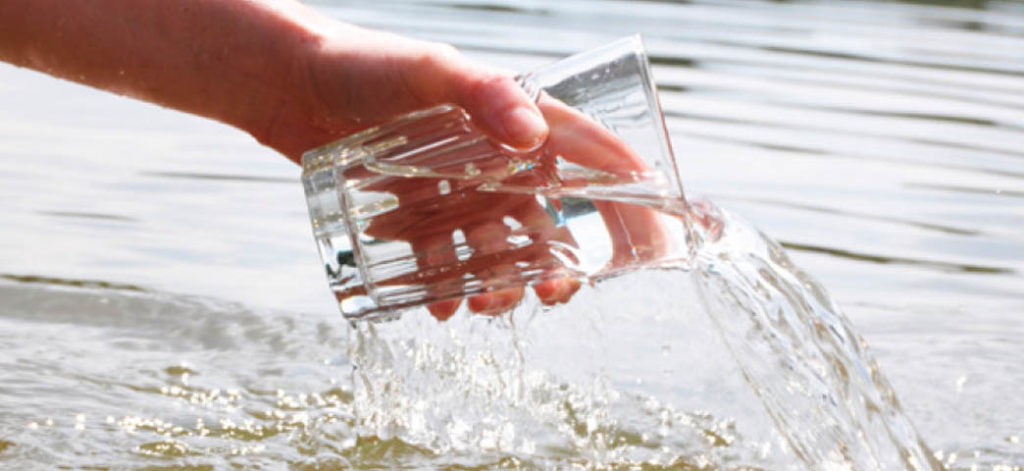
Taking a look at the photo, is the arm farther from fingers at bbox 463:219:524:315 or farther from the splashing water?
the splashing water

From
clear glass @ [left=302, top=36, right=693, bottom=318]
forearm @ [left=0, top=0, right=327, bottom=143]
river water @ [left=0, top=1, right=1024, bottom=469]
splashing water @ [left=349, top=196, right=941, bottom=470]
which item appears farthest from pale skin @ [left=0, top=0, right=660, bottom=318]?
river water @ [left=0, top=1, right=1024, bottom=469]

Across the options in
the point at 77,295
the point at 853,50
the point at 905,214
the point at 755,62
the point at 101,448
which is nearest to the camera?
the point at 101,448

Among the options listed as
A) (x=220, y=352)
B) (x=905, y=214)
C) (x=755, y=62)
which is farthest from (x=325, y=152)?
(x=755, y=62)

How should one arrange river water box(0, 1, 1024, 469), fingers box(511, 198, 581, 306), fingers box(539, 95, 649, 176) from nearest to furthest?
fingers box(539, 95, 649, 176) < fingers box(511, 198, 581, 306) < river water box(0, 1, 1024, 469)

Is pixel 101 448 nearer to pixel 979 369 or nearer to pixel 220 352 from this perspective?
pixel 220 352

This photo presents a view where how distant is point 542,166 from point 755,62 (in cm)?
634

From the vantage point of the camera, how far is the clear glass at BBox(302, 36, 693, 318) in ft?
6.62

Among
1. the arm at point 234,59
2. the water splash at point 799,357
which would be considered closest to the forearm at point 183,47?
the arm at point 234,59

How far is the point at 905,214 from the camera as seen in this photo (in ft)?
16.1

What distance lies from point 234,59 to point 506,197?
642mm

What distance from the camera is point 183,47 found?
2.56 meters

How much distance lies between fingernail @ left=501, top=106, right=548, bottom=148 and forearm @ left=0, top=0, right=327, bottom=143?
0.56 m

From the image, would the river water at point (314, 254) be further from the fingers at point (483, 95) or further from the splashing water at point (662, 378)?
the fingers at point (483, 95)

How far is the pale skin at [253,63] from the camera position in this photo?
A: 2369mm
